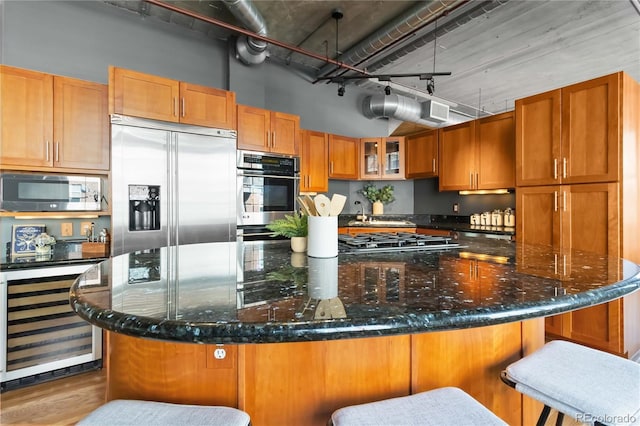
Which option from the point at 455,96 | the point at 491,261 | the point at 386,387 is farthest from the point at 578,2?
the point at 386,387

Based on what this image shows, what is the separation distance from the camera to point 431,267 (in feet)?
3.49

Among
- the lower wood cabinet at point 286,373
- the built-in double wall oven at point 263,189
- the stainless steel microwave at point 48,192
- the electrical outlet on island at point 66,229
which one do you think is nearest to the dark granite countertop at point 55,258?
the electrical outlet on island at point 66,229

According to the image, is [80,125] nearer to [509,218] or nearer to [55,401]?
[55,401]

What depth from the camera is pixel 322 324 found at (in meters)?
0.55

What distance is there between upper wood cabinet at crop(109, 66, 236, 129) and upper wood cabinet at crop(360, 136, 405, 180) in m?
2.20

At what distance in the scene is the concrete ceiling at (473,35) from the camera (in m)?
3.01

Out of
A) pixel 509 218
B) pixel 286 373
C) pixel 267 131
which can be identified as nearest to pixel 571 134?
pixel 509 218

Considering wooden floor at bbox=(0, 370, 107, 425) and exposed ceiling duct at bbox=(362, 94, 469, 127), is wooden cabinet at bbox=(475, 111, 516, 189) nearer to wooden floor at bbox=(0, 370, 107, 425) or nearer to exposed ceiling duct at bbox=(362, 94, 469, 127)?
exposed ceiling duct at bbox=(362, 94, 469, 127)

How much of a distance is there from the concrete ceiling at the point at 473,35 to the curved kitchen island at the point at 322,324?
2.76 m

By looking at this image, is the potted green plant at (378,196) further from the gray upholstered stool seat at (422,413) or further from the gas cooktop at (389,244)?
the gray upholstered stool seat at (422,413)

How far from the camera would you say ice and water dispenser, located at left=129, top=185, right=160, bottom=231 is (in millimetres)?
2691

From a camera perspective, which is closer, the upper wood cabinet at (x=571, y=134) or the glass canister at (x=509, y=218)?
the upper wood cabinet at (x=571, y=134)

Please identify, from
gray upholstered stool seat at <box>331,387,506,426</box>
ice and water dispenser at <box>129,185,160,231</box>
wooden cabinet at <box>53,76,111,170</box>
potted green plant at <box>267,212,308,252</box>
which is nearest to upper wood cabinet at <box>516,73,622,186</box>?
potted green plant at <box>267,212,308,252</box>

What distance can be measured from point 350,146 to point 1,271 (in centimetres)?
392
